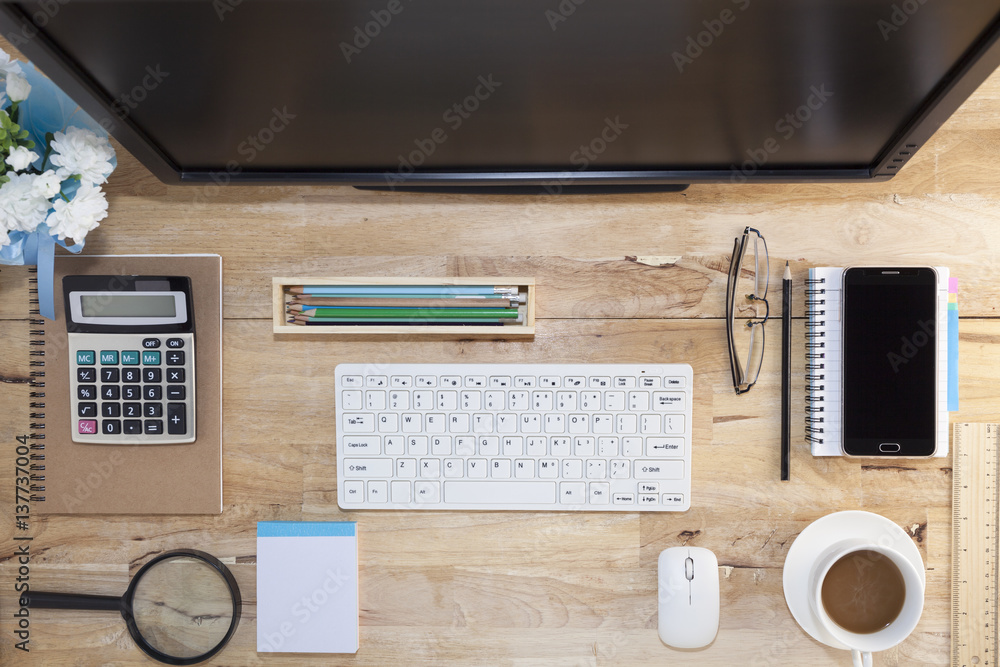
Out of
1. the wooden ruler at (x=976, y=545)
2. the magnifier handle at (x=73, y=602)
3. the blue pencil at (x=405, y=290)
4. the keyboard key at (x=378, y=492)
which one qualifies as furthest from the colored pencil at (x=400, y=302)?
the wooden ruler at (x=976, y=545)

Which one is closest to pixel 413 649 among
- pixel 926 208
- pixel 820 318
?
pixel 820 318

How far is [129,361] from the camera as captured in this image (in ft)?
2.54

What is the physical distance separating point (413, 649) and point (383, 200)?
2.00 ft

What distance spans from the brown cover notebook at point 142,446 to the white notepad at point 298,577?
116 mm

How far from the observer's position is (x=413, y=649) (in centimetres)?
81

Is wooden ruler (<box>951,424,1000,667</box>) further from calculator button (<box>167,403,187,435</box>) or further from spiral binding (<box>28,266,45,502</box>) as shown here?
spiral binding (<box>28,266,45,502</box>)

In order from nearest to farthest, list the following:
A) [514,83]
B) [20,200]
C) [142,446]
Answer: [514,83] → [20,200] → [142,446]

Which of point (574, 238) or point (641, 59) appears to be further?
point (574, 238)

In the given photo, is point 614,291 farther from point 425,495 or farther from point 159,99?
point 159,99

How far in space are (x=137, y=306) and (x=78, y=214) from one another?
13cm

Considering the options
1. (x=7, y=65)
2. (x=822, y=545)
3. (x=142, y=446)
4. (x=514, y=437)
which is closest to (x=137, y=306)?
(x=142, y=446)

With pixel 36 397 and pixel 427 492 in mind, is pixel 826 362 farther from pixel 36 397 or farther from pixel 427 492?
pixel 36 397

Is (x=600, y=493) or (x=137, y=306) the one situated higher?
(x=137, y=306)

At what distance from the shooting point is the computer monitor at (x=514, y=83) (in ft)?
1.69
